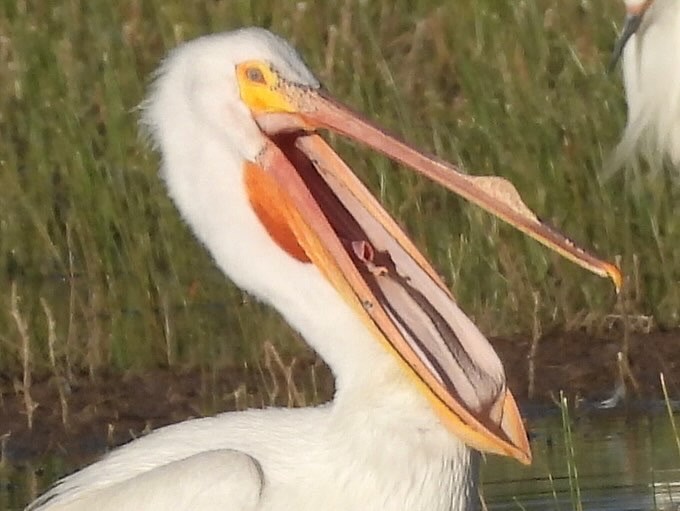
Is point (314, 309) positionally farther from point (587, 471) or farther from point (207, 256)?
point (207, 256)

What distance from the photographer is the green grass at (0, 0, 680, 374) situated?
30.0 feet

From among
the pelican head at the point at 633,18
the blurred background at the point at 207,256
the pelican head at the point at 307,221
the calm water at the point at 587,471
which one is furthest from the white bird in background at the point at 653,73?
the pelican head at the point at 307,221

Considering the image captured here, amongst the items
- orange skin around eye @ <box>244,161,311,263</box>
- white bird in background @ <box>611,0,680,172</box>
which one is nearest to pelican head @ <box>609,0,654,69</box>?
white bird in background @ <box>611,0,680,172</box>

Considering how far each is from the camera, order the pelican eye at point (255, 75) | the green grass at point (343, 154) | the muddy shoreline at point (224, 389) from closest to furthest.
Answer: the pelican eye at point (255, 75) < the muddy shoreline at point (224, 389) < the green grass at point (343, 154)

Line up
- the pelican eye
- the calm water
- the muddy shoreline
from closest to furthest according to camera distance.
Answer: the pelican eye < the calm water < the muddy shoreline

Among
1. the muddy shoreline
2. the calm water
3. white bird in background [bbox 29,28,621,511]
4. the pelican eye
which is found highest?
the pelican eye

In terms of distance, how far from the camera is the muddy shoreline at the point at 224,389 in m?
8.44

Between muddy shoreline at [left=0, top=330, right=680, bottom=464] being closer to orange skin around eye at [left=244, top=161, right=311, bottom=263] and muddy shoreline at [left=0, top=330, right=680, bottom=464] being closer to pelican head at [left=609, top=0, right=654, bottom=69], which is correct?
pelican head at [left=609, top=0, right=654, bottom=69]

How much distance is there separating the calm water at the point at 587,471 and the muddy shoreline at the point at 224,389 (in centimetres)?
23

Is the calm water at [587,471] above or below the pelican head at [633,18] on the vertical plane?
below

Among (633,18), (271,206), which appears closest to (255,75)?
(271,206)

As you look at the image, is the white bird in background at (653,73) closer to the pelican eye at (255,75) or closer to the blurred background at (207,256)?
the blurred background at (207,256)

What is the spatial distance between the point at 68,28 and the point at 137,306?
2.10 m

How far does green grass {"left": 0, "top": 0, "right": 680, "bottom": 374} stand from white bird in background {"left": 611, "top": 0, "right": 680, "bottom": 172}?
0.16 meters
